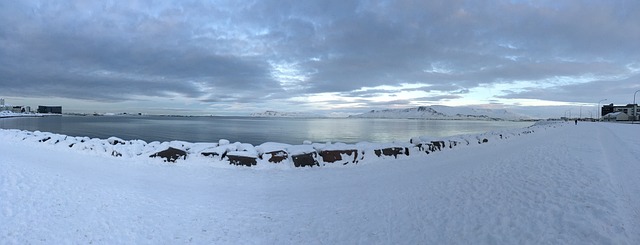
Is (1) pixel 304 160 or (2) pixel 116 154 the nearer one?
(1) pixel 304 160

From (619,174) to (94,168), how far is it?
1570 centimetres

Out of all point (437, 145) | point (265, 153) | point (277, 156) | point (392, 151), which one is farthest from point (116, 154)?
point (437, 145)

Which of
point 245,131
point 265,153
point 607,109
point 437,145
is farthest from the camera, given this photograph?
point 607,109

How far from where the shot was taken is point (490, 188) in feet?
24.9

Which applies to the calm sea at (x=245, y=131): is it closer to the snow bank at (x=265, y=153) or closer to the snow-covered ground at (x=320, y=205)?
the snow bank at (x=265, y=153)

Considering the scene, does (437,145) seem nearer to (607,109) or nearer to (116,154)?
(116,154)

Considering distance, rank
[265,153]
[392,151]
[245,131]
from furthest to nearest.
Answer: [245,131], [392,151], [265,153]

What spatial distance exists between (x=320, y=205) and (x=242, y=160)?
461cm

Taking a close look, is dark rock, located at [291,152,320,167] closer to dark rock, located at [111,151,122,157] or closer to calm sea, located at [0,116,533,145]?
dark rock, located at [111,151,122,157]

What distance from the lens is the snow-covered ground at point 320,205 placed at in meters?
5.35

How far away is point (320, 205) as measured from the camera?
7.35 m

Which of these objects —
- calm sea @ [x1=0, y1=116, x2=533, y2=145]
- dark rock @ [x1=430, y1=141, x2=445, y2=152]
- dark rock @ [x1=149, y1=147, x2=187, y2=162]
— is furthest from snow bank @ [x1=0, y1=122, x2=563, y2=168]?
calm sea @ [x1=0, y1=116, x2=533, y2=145]

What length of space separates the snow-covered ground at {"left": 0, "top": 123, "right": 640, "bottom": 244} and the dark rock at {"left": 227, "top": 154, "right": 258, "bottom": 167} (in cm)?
29

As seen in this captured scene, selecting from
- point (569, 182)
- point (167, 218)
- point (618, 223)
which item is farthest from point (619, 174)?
point (167, 218)
